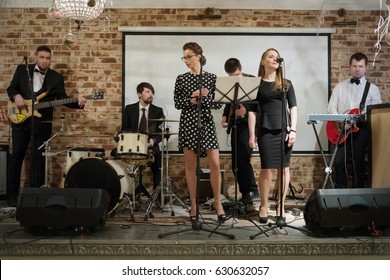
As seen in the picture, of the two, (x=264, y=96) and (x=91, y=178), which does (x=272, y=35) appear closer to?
(x=264, y=96)

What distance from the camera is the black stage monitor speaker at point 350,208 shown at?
3312 mm

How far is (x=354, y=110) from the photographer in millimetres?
5215

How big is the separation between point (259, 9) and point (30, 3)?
131 inches

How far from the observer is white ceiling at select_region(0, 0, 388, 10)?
608 cm

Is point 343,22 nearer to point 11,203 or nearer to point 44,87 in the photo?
point 44,87

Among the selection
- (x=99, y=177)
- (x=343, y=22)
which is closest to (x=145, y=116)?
(x=99, y=177)

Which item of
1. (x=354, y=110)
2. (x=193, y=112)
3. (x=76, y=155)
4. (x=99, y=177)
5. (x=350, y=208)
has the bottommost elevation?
(x=350, y=208)

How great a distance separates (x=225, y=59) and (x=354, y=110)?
1945 mm

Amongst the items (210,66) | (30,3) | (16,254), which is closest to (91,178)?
(16,254)

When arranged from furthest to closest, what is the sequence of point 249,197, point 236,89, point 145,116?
point 145,116
point 249,197
point 236,89

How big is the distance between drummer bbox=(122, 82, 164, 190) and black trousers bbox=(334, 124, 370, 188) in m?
2.32

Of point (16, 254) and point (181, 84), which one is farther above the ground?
point (181, 84)

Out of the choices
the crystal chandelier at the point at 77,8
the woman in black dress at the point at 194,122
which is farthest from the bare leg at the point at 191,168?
the crystal chandelier at the point at 77,8

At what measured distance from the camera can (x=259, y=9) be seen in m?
6.14
